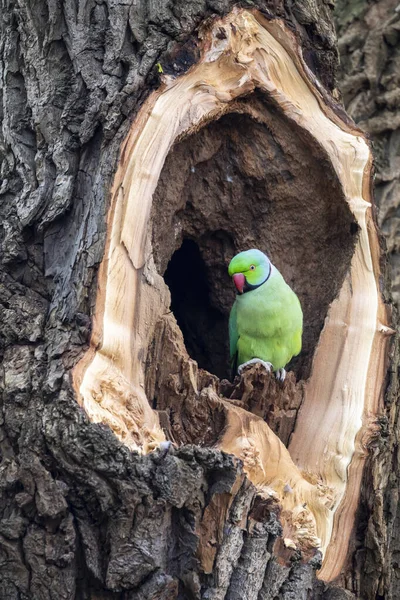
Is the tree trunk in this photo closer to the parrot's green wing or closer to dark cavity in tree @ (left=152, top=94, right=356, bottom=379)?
dark cavity in tree @ (left=152, top=94, right=356, bottom=379)

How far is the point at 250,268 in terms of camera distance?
4.30 meters

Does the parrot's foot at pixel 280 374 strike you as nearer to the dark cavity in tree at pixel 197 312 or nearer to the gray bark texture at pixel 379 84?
the dark cavity in tree at pixel 197 312

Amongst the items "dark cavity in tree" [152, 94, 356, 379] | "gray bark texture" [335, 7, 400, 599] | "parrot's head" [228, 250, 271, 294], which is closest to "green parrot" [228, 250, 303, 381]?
"parrot's head" [228, 250, 271, 294]

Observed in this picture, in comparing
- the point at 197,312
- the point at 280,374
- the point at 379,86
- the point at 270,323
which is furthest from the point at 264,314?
the point at 379,86

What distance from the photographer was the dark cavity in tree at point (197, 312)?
4945 mm

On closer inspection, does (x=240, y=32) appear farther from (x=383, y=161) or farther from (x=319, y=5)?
(x=383, y=161)

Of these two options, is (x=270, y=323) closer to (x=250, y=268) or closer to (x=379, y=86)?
(x=250, y=268)

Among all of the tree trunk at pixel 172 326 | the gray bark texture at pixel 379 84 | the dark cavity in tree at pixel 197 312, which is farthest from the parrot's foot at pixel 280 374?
the gray bark texture at pixel 379 84

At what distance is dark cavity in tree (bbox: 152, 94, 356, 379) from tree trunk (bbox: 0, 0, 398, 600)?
0.01 metres

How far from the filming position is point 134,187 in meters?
3.31

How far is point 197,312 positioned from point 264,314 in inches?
29.9

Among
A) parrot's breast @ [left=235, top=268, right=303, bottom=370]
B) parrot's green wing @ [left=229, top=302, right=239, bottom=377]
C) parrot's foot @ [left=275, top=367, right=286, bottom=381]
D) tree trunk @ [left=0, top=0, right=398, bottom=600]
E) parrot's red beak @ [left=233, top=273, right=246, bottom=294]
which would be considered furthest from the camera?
parrot's green wing @ [left=229, top=302, right=239, bottom=377]

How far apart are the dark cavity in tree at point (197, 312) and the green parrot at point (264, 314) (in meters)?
0.46

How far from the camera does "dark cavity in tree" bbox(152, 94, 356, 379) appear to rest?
12.9 ft
